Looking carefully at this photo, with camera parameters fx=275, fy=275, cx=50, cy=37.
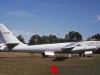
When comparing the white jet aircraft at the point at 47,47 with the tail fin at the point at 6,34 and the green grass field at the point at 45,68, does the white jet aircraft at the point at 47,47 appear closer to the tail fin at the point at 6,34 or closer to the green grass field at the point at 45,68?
the tail fin at the point at 6,34

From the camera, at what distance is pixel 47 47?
54219mm

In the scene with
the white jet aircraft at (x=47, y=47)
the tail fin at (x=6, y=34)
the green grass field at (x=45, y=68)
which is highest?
the tail fin at (x=6, y=34)

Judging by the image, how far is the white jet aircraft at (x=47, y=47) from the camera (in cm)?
5278

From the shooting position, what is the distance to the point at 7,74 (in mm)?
23312

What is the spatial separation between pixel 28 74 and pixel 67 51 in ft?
104

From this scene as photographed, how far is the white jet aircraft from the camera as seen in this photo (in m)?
52.8

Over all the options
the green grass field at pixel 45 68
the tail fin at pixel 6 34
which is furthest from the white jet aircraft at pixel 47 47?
Result: the green grass field at pixel 45 68

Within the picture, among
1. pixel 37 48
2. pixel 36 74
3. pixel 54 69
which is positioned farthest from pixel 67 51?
pixel 54 69

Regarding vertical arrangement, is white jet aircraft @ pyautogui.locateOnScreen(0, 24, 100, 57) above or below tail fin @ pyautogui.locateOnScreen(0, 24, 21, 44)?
below

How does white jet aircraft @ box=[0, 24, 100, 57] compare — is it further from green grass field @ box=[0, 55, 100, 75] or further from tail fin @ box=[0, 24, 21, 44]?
green grass field @ box=[0, 55, 100, 75]

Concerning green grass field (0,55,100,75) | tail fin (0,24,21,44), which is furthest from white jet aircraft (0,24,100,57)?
green grass field (0,55,100,75)

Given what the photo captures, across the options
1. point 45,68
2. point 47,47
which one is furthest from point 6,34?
point 45,68

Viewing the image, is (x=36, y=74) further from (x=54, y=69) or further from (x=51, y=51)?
(x=51, y=51)

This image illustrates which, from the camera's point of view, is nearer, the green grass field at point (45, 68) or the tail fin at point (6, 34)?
the green grass field at point (45, 68)
